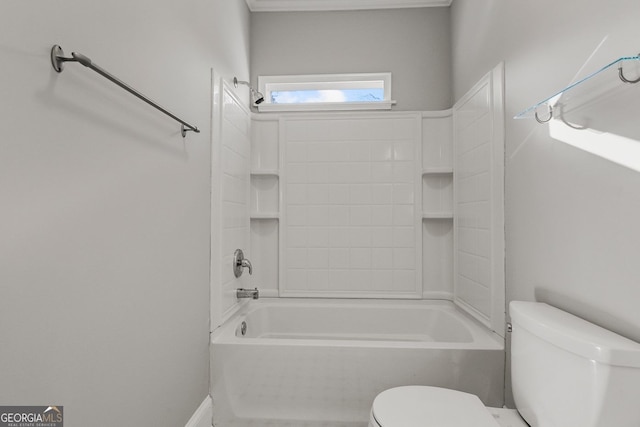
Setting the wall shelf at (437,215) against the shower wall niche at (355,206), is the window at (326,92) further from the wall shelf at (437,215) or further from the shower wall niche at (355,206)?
the wall shelf at (437,215)

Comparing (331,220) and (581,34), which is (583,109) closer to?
(581,34)

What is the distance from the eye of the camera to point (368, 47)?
9.09 feet

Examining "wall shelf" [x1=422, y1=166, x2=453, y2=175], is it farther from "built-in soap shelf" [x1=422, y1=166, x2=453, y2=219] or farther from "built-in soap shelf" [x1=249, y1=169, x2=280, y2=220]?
"built-in soap shelf" [x1=249, y1=169, x2=280, y2=220]

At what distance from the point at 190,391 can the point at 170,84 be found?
1.39m

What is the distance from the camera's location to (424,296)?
2664 mm

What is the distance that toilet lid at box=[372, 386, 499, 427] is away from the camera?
48.2 inches

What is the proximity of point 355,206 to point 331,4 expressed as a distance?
1.59 m

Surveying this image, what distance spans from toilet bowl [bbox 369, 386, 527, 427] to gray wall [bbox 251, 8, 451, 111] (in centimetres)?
208

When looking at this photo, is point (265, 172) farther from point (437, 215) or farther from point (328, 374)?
point (328, 374)

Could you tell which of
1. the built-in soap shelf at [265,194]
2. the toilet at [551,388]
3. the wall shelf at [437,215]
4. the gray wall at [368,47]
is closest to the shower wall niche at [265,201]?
the built-in soap shelf at [265,194]

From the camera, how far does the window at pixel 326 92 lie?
2.75m

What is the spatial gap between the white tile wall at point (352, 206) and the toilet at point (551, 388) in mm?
1286

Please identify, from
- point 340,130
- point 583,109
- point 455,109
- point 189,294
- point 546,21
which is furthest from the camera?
point 340,130

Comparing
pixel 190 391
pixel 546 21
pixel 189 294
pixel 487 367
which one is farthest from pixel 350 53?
pixel 190 391
